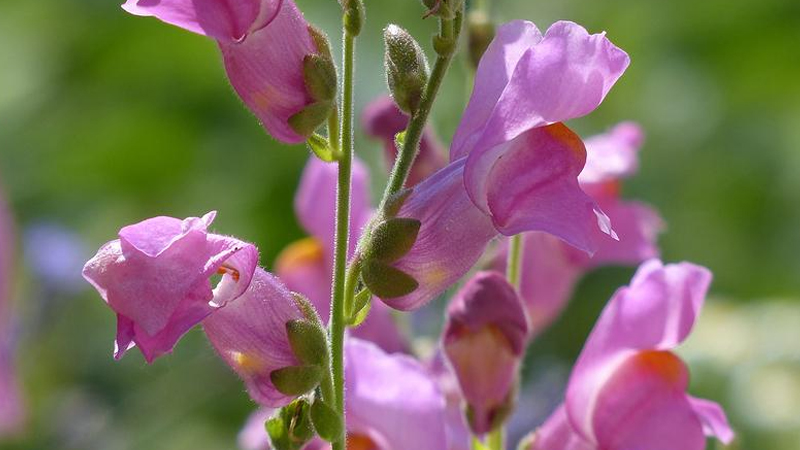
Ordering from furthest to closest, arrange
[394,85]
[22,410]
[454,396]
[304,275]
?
1. [22,410]
2. [304,275]
3. [454,396]
4. [394,85]

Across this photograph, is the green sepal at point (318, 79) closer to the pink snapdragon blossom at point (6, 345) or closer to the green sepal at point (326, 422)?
the green sepal at point (326, 422)

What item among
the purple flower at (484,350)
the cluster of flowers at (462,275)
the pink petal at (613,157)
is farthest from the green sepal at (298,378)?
the pink petal at (613,157)

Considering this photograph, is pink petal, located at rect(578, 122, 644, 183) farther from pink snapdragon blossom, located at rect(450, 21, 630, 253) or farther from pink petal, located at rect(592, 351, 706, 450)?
pink snapdragon blossom, located at rect(450, 21, 630, 253)

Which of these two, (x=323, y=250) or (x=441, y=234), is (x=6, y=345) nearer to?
(x=323, y=250)

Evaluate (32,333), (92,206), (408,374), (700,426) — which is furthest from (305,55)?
(92,206)

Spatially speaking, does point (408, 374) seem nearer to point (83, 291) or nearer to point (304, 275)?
point (304, 275)

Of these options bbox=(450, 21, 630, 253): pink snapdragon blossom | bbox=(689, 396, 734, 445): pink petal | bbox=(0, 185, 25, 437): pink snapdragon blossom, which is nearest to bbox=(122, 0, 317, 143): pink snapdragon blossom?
bbox=(450, 21, 630, 253): pink snapdragon blossom

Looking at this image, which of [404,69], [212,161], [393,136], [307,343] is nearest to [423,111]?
[404,69]
